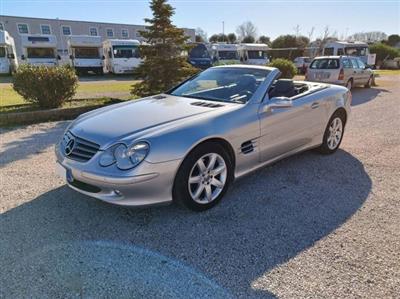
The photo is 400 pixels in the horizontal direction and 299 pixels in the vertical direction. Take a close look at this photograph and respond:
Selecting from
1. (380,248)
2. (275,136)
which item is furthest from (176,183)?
(380,248)

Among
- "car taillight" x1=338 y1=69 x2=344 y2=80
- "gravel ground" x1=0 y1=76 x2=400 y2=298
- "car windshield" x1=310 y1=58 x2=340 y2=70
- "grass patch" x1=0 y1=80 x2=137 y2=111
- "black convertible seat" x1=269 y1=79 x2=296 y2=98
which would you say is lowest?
"gravel ground" x1=0 y1=76 x2=400 y2=298

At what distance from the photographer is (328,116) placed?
4.90 meters

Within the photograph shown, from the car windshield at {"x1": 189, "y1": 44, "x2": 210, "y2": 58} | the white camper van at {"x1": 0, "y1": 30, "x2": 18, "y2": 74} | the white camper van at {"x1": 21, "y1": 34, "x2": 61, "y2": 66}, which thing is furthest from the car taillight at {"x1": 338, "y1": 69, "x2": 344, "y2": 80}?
the white camper van at {"x1": 0, "y1": 30, "x2": 18, "y2": 74}

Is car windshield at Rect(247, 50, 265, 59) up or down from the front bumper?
up

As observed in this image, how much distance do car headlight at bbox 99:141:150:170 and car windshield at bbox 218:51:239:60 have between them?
25.4 m

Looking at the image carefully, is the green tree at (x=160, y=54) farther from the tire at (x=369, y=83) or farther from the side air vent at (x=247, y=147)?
the tire at (x=369, y=83)

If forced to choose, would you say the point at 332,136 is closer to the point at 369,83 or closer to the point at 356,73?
the point at 356,73

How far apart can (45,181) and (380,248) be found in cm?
376

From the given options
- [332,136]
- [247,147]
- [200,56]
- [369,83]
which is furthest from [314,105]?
[200,56]

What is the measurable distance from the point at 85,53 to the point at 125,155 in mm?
25060

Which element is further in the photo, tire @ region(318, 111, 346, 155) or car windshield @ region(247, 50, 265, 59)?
car windshield @ region(247, 50, 265, 59)

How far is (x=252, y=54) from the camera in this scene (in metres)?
27.5

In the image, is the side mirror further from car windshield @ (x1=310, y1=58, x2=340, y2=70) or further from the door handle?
car windshield @ (x1=310, y1=58, x2=340, y2=70)

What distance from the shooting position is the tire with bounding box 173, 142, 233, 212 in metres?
3.13
